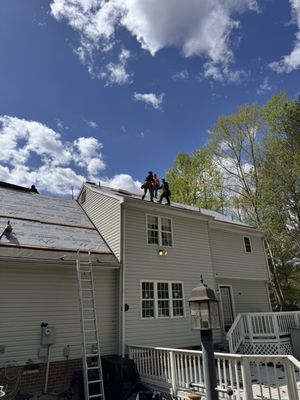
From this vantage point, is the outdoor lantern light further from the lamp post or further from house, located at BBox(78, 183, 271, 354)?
house, located at BBox(78, 183, 271, 354)

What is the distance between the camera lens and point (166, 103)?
14.3 m

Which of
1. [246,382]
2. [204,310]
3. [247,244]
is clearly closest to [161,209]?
[247,244]

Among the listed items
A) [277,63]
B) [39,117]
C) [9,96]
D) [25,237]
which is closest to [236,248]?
[277,63]

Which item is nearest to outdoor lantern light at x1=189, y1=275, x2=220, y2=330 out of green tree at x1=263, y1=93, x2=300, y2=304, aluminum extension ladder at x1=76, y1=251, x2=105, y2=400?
aluminum extension ladder at x1=76, y1=251, x2=105, y2=400

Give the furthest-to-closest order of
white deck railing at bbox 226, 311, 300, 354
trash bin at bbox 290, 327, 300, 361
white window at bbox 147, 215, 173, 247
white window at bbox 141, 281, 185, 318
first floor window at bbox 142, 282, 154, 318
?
white window at bbox 147, 215, 173, 247, trash bin at bbox 290, 327, 300, 361, white deck railing at bbox 226, 311, 300, 354, white window at bbox 141, 281, 185, 318, first floor window at bbox 142, 282, 154, 318

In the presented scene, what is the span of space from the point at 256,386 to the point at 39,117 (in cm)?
1215

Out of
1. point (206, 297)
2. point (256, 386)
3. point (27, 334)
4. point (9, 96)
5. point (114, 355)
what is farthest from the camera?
point (9, 96)

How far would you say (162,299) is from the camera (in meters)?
10.3

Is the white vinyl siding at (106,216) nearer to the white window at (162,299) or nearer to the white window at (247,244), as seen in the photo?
the white window at (162,299)

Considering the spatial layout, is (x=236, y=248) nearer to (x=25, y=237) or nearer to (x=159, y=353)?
(x=159, y=353)

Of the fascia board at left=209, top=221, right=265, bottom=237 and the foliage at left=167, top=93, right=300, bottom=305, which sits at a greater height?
the foliage at left=167, top=93, right=300, bottom=305

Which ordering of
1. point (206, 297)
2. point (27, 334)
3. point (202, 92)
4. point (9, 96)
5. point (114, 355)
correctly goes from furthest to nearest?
point (202, 92)
point (9, 96)
point (114, 355)
point (27, 334)
point (206, 297)

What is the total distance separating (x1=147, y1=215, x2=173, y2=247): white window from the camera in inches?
431

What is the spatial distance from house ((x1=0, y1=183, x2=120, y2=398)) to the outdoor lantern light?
544 centimetres
